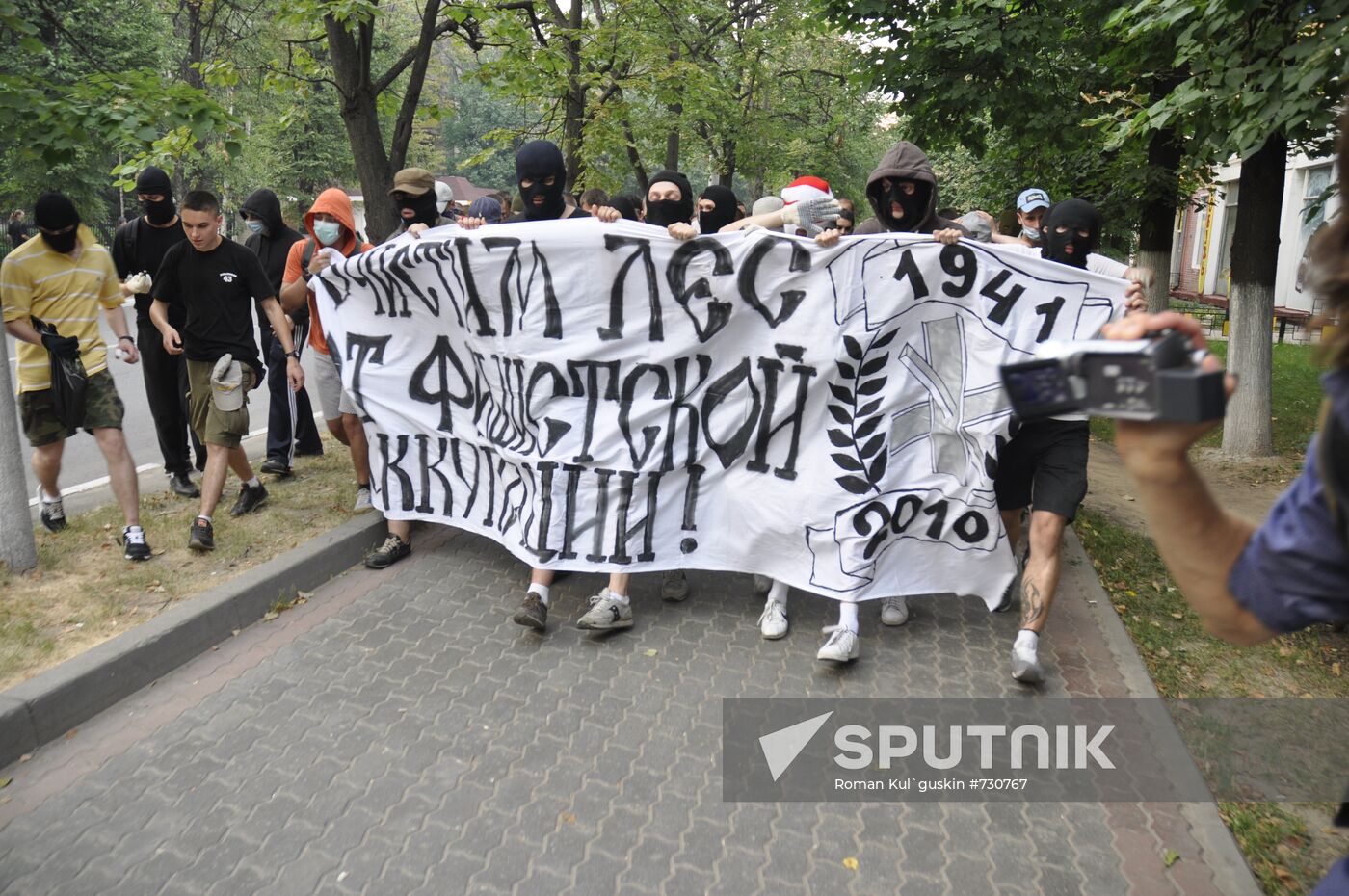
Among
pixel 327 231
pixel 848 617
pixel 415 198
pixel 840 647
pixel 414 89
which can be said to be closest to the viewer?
pixel 840 647

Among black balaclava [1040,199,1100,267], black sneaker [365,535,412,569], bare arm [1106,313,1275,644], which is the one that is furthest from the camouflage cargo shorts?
bare arm [1106,313,1275,644]

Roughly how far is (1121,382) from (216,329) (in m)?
5.74

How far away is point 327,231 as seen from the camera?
607cm

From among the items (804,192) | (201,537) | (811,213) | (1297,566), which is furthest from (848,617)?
(201,537)

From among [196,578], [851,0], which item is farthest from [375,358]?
[851,0]

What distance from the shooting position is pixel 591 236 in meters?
4.97

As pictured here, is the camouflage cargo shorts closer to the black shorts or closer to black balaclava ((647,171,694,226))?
black balaclava ((647,171,694,226))

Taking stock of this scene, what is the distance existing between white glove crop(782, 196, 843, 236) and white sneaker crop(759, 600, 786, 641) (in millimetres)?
2231

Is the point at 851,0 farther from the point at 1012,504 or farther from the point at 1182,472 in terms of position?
the point at 1182,472

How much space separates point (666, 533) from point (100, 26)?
2755 cm

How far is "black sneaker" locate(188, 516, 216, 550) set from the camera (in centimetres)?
543

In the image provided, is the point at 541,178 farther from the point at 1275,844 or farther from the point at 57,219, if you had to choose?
the point at 1275,844

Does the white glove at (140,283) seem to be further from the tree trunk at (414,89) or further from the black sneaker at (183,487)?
the tree trunk at (414,89)

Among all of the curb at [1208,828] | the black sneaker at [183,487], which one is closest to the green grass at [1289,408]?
the curb at [1208,828]
